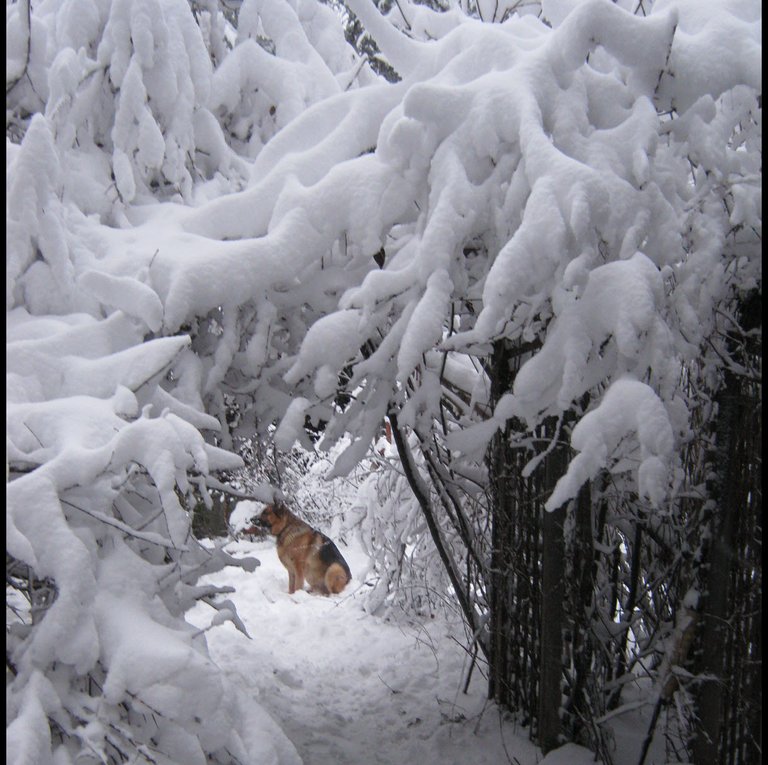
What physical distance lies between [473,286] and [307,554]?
19.1 feet

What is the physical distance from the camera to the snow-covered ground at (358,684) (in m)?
4.55

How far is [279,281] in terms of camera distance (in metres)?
3.10

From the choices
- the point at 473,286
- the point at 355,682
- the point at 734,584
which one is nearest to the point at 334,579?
the point at 355,682

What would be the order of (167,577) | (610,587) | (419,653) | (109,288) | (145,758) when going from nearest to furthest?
(145,758), (167,577), (109,288), (610,587), (419,653)

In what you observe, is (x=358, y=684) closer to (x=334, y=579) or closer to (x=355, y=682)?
(x=355, y=682)

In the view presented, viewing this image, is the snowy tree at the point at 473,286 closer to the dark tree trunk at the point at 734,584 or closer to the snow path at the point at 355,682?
the dark tree trunk at the point at 734,584

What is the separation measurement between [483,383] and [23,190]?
2548 mm

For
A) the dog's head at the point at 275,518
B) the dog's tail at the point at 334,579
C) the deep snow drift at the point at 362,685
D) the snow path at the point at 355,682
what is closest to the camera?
the deep snow drift at the point at 362,685

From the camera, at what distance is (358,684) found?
19.8 ft

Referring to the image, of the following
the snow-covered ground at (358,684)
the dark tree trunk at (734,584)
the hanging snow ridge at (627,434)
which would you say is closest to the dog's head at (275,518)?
the snow-covered ground at (358,684)

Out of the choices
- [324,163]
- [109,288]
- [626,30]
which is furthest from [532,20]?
[109,288]

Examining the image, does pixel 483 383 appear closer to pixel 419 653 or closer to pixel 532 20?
pixel 532 20

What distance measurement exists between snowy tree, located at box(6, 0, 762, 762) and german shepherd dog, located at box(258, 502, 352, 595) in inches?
159

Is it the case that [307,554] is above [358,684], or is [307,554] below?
above
